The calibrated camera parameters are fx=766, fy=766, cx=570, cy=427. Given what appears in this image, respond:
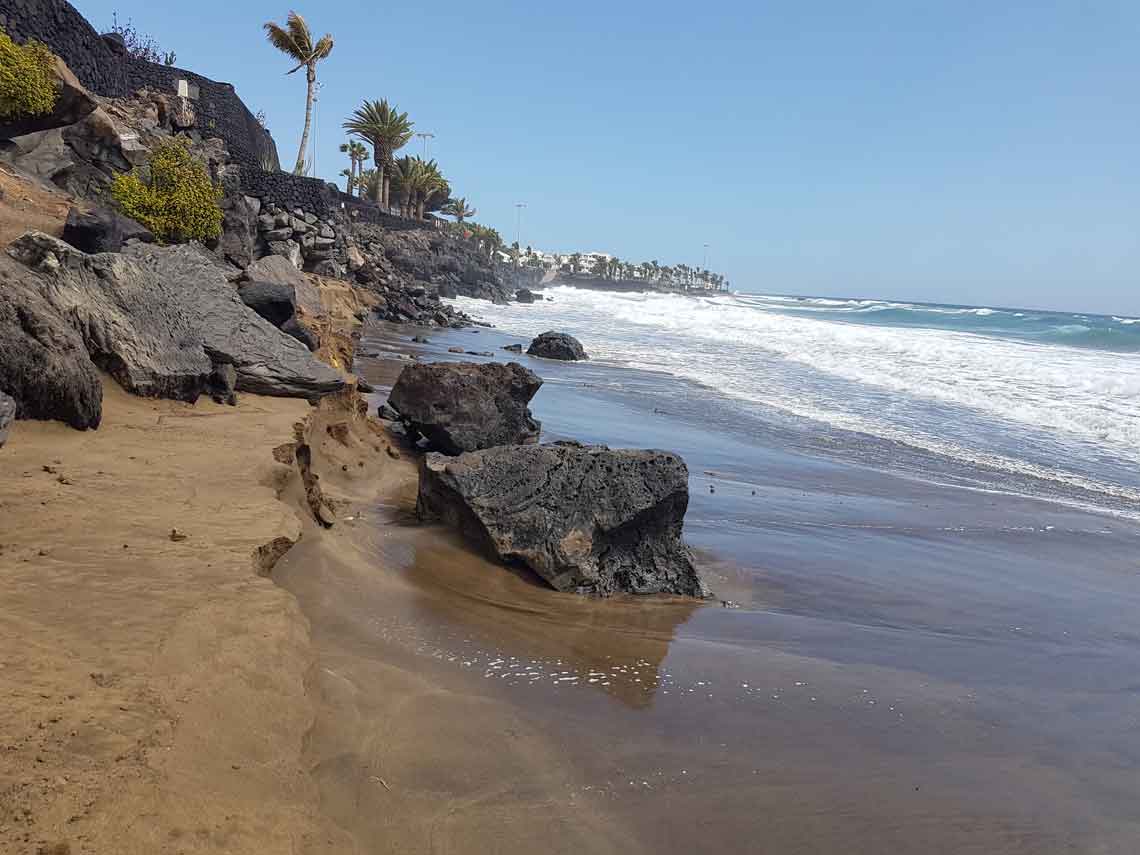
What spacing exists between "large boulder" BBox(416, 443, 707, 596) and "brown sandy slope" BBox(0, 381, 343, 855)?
1.41 m

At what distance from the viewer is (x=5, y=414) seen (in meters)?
4.35

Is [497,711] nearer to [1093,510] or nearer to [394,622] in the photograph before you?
[394,622]

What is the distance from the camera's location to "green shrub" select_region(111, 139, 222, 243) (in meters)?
13.5

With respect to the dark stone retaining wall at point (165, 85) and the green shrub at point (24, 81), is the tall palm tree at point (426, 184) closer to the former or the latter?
the dark stone retaining wall at point (165, 85)

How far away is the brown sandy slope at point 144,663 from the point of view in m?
1.96

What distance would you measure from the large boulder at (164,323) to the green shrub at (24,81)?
6779 millimetres

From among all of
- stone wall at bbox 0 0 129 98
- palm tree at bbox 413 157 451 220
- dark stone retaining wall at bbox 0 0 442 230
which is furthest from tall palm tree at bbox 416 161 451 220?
stone wall at bbox 0 0 129 98

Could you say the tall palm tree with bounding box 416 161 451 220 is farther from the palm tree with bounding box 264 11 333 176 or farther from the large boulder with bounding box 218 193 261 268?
the large boulder with bounding box 218 193 261 268

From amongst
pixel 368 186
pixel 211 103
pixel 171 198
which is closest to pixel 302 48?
pixel 211 103

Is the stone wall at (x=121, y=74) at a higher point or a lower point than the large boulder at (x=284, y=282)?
higher

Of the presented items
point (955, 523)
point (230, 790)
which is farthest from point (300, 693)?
point (955, 523)

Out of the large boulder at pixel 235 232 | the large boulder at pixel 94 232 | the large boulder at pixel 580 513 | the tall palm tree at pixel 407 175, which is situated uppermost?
the tall palm tree at pixel 407 175

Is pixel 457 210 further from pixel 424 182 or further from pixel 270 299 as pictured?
pixel 270 299

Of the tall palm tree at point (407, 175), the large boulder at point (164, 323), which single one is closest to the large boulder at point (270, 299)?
the large boulder at point (164, 323)
